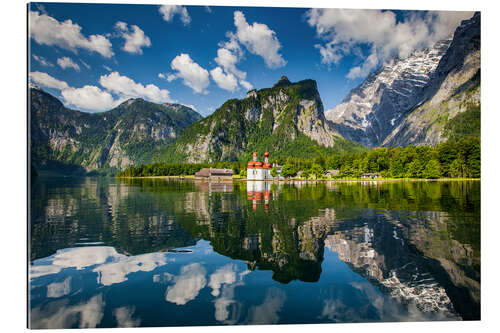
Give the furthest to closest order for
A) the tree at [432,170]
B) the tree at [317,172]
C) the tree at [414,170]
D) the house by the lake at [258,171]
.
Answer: the house by the lake at [258,171] < the tree at [317,172] < the tree at [414,170] < the tree at [432,170]

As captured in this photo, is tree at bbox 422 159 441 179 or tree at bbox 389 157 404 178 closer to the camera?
tree at bbox 422 159 441 179

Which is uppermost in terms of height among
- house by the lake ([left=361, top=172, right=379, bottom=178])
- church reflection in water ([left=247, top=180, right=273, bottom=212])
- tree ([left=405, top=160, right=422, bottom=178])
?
tree ([left=405, top=160, right=422, bottom=178])

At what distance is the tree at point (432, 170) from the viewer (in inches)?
2463

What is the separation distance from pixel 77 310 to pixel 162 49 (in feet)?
45.9

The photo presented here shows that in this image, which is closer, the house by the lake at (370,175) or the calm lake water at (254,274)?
the calm lake water at (254,274)

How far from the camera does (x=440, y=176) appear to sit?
63469 millimetres

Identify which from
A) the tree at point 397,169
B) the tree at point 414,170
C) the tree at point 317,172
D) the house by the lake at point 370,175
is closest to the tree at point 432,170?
the tree at point 414,170

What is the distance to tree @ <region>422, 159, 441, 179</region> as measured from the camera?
205ft

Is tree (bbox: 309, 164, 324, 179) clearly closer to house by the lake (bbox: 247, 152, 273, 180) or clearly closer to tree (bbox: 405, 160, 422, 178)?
house by the lake (bbox: 247, 152, 273, 180)

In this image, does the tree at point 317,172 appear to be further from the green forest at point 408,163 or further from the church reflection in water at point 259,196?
the church reflection in water at point 259,196

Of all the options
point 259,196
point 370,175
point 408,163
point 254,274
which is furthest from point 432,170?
point 254,274

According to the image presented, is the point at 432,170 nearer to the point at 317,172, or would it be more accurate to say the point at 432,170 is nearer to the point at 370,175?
the point at 370,175

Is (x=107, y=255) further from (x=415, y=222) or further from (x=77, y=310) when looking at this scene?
(x=415, y=222)

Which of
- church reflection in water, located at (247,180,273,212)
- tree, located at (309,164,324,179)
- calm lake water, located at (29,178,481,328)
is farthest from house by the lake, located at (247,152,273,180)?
calm lake water, located at (29,178,481,328)
